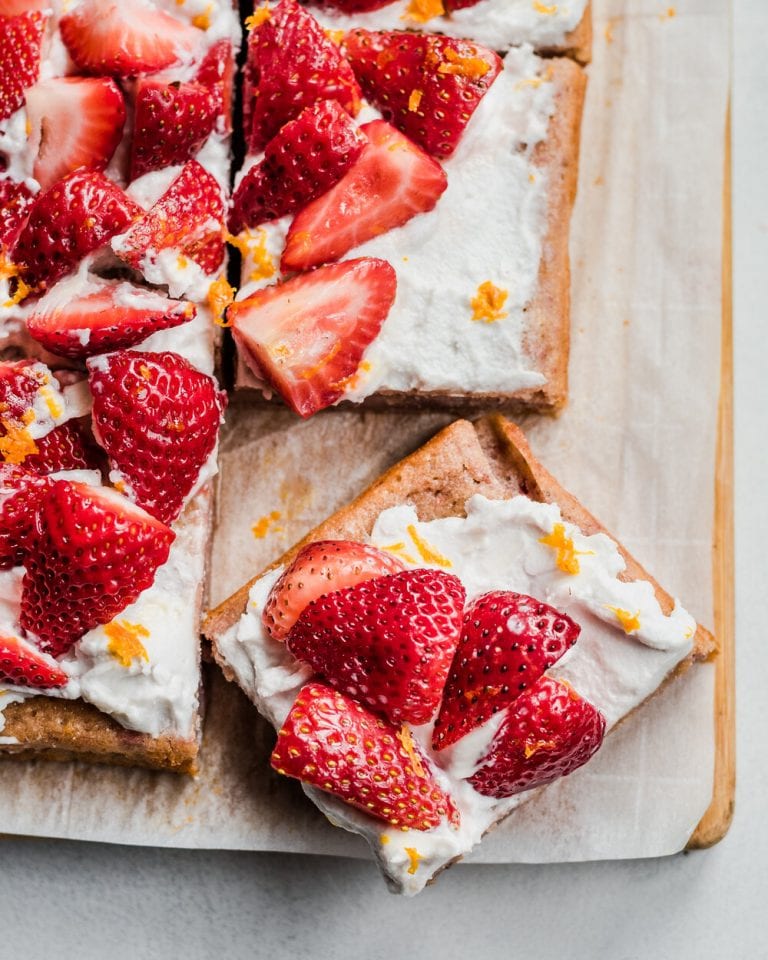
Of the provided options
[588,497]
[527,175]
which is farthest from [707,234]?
[588,497]

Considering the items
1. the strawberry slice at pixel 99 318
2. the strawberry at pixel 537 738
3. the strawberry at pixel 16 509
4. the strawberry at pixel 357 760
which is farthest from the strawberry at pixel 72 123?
the strawberry at pixel 537 738

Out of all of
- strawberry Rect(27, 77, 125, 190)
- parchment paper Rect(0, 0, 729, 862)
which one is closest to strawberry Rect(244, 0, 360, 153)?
strawberry Rect(27, 77, 125, 190)

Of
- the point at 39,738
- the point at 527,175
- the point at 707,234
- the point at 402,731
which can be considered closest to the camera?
the point at 402,731

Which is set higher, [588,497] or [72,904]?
[588,497]

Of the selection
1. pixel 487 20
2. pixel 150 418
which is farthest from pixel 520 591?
pixel 487 20

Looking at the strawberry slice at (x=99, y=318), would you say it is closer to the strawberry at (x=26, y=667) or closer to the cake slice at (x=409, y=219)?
the cake slice at (x=409, y=219)

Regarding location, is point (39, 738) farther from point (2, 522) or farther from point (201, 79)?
point (201, 79)
